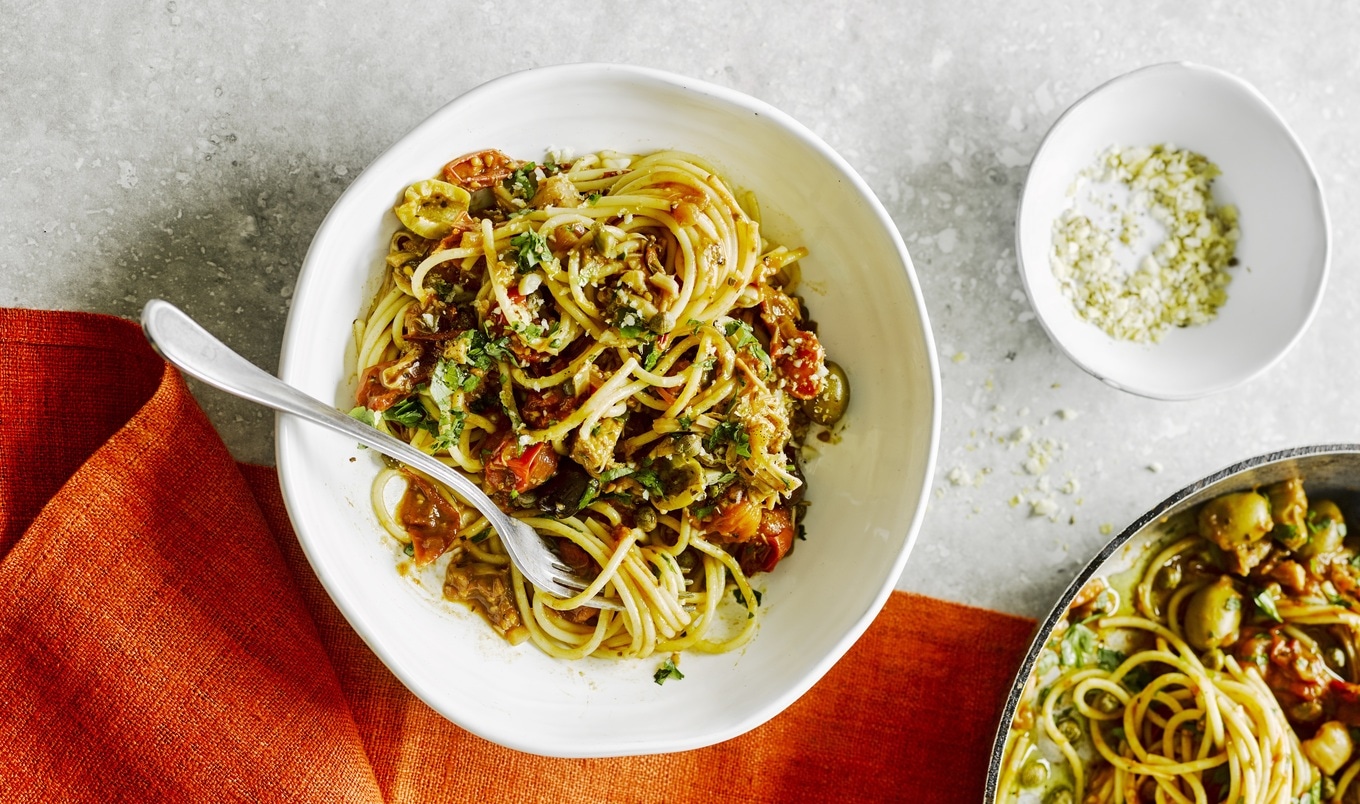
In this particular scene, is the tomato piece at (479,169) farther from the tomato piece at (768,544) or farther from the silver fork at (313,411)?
the tomato piece at (768,544)

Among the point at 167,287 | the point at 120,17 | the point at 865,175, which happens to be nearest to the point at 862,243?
the point at 865,175

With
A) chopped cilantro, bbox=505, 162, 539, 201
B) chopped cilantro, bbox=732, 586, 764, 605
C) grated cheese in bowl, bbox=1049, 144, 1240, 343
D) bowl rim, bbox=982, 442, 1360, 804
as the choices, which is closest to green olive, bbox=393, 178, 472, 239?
chopped cilantro, bbox=505, 162, 539, 201

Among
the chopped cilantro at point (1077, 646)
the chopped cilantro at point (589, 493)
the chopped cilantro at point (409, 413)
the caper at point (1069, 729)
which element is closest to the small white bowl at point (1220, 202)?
the chopped cilantro at point (1077, 646)

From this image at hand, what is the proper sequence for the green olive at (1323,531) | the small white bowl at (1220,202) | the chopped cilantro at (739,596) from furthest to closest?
the green olive at (1323,531)
the small white bowl at (1220,202)
the chopped cilantro at (739,596)

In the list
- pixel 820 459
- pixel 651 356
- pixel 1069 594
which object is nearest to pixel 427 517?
pixel 651 356

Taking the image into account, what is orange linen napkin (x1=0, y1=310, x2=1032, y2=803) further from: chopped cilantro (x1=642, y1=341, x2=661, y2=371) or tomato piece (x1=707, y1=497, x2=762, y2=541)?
chopped cilantro (x1=642, y1=341, x2=661, y2=371)

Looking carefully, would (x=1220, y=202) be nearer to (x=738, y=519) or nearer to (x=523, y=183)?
(x=738, y=519)
